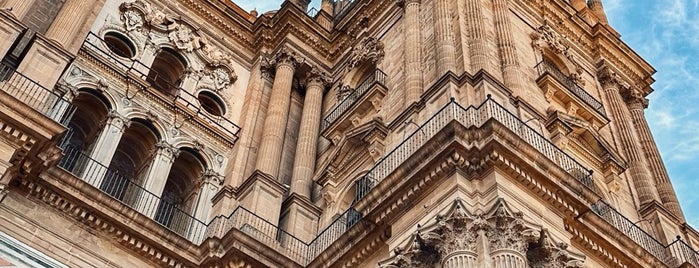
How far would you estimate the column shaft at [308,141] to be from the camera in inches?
722

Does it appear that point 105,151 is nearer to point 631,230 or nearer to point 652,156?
point 631,230

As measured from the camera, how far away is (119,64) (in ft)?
62.8

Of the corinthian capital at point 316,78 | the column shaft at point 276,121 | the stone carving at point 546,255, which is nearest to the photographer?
the stone carving at point 546,255

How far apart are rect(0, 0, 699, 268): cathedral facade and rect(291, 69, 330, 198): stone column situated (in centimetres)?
8

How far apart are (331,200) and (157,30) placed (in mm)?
7160

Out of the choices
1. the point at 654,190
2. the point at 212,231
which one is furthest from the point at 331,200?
the point at 654,190

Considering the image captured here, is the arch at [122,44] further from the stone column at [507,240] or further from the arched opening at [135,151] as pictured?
the stone column at [507,240]

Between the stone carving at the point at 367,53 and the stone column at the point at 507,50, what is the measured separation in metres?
3.24

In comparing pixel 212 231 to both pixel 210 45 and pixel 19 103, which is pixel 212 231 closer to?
pixel 19 103

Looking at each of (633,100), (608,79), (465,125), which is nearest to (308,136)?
(465,125)

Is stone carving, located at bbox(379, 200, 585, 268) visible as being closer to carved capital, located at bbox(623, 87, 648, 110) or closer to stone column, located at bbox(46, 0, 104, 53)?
stone column, located at bbox(46, 0, 104, 53)

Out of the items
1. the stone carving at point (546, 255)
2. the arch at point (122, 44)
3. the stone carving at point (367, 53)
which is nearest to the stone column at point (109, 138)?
the arch at point (122, 44)

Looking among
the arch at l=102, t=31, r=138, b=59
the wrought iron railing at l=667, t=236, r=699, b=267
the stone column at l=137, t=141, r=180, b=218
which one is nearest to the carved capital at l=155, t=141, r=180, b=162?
the stone column at l=137, t=141, r=180, b=218

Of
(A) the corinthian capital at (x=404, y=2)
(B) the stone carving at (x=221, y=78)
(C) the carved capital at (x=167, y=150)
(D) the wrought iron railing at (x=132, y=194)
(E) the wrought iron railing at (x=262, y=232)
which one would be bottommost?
(E) the wrought iron railing at (x=262, y=232)
